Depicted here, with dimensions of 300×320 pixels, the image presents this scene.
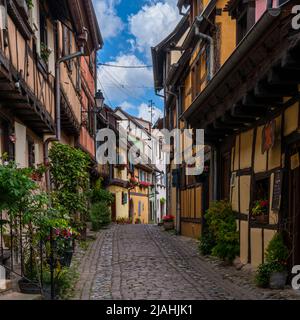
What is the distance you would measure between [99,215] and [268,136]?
13467 millimetres

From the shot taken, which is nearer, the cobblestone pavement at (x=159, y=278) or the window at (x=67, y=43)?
the cobblestone pavement at (x=159, y=278)

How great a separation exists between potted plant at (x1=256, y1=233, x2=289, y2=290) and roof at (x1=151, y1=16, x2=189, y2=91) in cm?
1504

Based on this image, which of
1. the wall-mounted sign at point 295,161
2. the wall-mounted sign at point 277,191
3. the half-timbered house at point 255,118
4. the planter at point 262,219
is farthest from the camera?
the planter at point 262,219

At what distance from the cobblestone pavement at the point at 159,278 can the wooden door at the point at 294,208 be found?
2.14 ft

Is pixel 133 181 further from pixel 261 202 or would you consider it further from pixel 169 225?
pixel 261 202

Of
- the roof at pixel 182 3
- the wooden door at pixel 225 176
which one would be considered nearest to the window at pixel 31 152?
the wooden door at pixel 225 176

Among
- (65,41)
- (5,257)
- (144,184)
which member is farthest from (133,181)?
(5,257)

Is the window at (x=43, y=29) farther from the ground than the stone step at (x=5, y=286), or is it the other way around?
the window at (x=43, y=29)

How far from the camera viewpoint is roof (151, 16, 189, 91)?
22.0m

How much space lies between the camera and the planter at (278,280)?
7.09 m

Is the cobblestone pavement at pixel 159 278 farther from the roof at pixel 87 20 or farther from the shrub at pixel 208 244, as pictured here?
the roof at pixel 87 20

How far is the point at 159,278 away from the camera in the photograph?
321 inches

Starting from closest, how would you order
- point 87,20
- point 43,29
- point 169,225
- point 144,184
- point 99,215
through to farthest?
point 43,29, point 87,20, point 99,215, point 169,225, point 144,184

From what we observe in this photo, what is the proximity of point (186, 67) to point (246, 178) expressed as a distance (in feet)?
28.6
